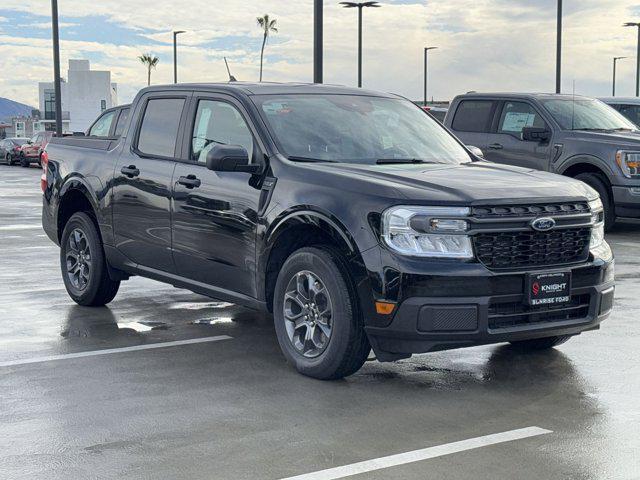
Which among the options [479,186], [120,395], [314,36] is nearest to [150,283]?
[120,395]

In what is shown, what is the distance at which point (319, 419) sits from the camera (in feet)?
18.4

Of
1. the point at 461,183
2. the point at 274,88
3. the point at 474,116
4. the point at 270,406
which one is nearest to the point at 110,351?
the point at 270,406

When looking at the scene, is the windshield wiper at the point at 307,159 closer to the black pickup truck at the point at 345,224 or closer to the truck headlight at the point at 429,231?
the black pickup truck at the point at 345,224

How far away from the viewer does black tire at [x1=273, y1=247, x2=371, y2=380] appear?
6.13 m

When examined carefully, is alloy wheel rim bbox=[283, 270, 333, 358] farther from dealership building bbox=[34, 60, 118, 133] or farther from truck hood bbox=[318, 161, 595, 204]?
dealership building bbox=[34, 60, 118, 133]

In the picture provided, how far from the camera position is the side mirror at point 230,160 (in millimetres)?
6785

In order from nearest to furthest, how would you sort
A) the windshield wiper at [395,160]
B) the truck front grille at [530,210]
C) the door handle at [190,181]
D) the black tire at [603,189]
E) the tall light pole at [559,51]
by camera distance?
the truck front grille at [530,210] < the windshield wiper at [395,160] < the door handle at [190,181] < the black tire at [603,189] < the tall light pole at [559,51]

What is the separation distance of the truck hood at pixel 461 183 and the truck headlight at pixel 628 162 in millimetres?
8006

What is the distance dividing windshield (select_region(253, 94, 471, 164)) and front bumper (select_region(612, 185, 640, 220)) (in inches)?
292

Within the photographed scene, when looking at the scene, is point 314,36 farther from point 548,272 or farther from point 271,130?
point 548,272

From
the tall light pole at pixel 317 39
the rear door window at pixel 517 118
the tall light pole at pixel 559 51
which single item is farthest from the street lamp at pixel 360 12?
the rear door window at pixel 517 118

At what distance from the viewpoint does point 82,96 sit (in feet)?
435

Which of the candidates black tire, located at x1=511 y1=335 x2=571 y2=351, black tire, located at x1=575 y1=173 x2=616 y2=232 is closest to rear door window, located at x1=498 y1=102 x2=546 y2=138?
black tire, located at x1=575 y1=173 x2=616 y2=232

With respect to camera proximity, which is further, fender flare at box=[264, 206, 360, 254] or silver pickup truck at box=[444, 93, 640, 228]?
silver pickup truck at box=[444, 93, 640, 228]
